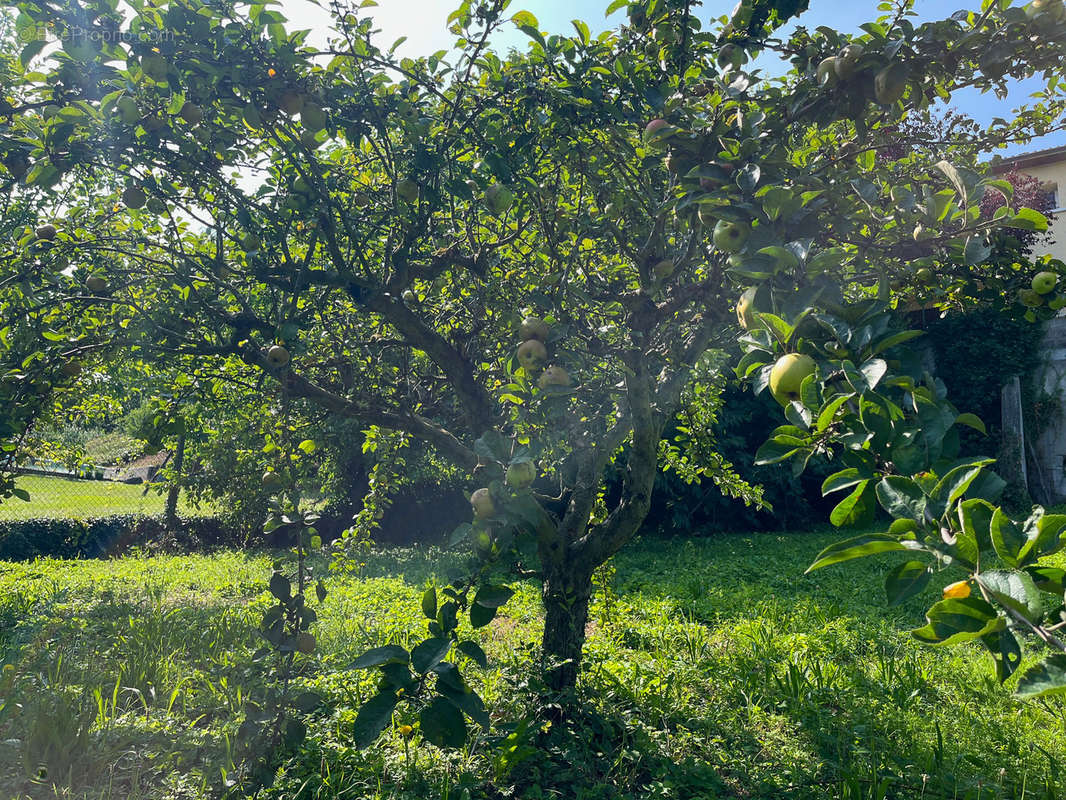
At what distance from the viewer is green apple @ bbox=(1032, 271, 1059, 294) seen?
1744 millimetres

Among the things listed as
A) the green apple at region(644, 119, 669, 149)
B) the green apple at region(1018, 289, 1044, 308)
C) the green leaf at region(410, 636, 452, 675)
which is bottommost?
the green leaf at region(410, 636, 452, 675)

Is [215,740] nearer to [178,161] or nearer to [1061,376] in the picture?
[178,161]

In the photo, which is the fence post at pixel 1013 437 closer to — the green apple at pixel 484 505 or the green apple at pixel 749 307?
the green apple at pixel 749 307

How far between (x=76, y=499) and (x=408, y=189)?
14.6 metres

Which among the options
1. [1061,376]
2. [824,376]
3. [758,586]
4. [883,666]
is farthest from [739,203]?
[1061,376]

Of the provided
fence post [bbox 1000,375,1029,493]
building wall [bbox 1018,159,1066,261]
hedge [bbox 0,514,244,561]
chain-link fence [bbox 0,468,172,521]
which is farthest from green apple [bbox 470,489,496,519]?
building wall [bbox 1018,159,1066,261]

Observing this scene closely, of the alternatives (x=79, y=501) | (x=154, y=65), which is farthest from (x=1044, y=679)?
(x=79, y=501)

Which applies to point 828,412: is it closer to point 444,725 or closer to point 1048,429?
point 444,725

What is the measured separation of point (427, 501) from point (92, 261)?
281 inches

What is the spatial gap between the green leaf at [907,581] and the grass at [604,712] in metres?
1.59

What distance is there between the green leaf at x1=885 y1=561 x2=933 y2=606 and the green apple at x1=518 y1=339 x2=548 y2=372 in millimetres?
1246

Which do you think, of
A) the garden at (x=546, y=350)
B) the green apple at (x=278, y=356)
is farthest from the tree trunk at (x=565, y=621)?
the green apple at (x=278, y=356)

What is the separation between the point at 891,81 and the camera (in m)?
1.47

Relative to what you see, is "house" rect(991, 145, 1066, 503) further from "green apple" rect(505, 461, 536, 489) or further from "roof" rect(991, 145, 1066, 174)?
"green apple" rect(505, 461, 536, 489)
